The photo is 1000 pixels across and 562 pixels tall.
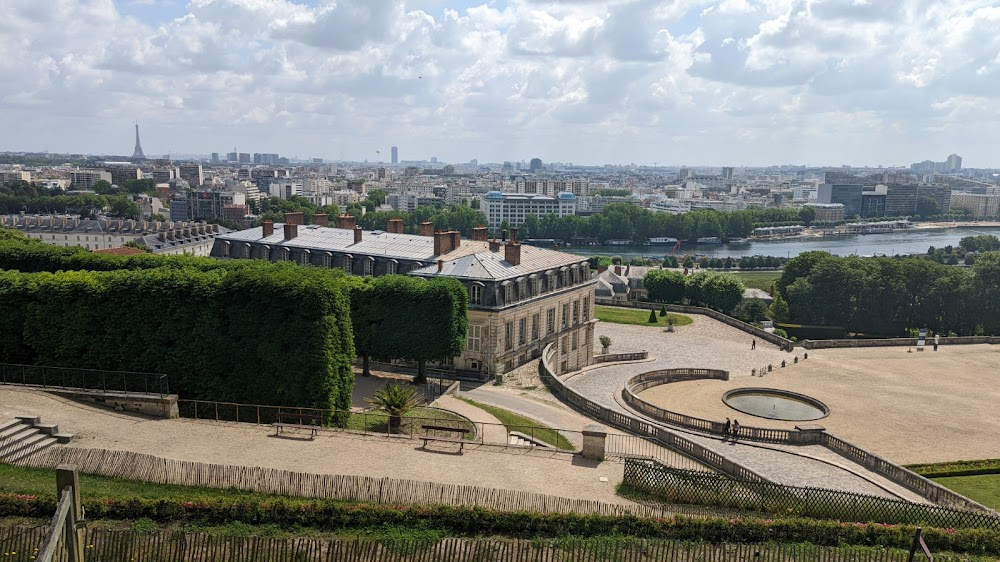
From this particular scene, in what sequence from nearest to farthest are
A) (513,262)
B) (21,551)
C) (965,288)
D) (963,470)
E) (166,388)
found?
(21,551)
(166,388)
(963,470)
(513,262)
(965,288)

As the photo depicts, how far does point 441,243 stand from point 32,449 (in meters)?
33.5

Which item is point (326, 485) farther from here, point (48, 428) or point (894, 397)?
point (894, 397)

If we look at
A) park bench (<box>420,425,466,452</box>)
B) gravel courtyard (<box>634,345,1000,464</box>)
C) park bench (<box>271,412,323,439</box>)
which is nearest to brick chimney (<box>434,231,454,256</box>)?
gravel courtyard (<box>634,345,1000,464</box>)

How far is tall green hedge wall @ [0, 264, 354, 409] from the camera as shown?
1261 inches

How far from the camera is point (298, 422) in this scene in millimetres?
31484

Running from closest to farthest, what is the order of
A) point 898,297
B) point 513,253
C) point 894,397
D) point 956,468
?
point 956,468 < point 894,397 < point 513,253 < point 898,297

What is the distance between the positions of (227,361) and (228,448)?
24.1 ft

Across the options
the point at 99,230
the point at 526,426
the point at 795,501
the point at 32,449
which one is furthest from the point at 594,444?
the point at 99,230

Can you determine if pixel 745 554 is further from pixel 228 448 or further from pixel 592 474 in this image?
pixel 228 448

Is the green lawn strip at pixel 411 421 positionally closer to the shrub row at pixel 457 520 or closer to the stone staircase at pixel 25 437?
the shrub row at pixel 457 520

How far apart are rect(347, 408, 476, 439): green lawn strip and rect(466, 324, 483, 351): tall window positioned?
13692 millimetres

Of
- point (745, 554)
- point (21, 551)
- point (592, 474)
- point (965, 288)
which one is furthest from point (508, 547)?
point (965, 288)

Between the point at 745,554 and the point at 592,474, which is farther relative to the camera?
the point at 592,474

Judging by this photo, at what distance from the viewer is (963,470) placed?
3438cm
